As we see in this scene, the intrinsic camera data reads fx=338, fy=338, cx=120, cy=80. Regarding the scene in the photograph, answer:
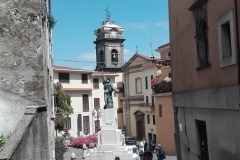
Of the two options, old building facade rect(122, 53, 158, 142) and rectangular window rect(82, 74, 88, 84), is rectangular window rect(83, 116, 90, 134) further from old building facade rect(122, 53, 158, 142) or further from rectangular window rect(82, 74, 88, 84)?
old building facade rect(122, 53, 158, 142)

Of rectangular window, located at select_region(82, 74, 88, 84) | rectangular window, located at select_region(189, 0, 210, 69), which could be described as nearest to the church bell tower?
rectangular window, located at select_region(82, 74, 88, 84)

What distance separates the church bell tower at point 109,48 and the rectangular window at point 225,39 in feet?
174

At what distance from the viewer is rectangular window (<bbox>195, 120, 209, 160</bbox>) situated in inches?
397

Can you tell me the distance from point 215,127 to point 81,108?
123ft

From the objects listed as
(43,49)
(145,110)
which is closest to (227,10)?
(43,49)

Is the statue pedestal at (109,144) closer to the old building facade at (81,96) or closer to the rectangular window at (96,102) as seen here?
the old building facade at (81,96)

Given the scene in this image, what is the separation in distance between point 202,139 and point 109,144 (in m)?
11.9

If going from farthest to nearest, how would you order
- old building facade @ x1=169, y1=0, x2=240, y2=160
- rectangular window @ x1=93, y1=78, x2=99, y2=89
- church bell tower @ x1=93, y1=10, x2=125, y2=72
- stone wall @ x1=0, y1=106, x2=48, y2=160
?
church bell tower @ x1=93, y1=10, x2=125, y2=72, rectangular window @ x1=93, y1=78, x2=99, y2=89, old building facade @ x1=169, y1=0, x2=240, y2=160, stone wall @ x1=0, y1=106, x2=48, y2=160

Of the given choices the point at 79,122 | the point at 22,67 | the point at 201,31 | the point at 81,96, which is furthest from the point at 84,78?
the point at 22,67

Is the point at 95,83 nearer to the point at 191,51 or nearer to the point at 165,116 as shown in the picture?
the point at 165,116

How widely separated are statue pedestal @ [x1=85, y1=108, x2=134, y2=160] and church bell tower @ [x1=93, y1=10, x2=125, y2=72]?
128 ft

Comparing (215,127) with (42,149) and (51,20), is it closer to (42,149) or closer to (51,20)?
(42,149)

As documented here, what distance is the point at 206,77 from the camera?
9.39 meters

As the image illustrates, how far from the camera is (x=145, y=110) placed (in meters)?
41.7
